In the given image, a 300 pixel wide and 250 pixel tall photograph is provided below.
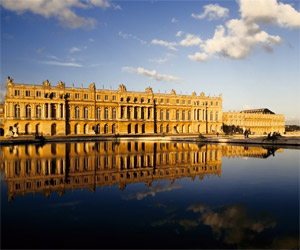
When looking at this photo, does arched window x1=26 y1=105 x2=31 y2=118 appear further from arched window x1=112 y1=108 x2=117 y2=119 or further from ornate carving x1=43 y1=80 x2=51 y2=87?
arched window x1=112 y1=108 x2=117 y2=119

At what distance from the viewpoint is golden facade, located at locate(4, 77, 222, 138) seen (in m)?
67.6

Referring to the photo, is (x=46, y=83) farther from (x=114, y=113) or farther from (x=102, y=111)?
(x=114, y=113)

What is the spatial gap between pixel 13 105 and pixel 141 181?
207 feet

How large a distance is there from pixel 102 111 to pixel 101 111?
307 millimetres

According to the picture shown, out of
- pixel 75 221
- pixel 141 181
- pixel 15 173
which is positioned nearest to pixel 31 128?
pixel 15 173

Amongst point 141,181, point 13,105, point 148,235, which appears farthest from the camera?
point 13,105

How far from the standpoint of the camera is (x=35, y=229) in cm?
844

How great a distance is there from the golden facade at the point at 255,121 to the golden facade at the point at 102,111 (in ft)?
48.9

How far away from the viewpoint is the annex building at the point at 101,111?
67.5 metres

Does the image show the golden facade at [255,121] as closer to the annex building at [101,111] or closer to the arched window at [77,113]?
the annex building at [101,111]

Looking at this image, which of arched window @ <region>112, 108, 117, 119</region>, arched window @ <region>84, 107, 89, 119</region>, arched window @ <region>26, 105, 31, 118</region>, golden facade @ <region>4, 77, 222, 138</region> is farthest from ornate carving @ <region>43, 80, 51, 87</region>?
arched window @ <region>112, 108, 117, 119</region>

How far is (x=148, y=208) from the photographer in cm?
1047

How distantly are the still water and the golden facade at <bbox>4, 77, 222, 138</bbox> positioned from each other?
52044 mm

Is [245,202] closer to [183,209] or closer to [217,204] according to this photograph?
[217,204]
